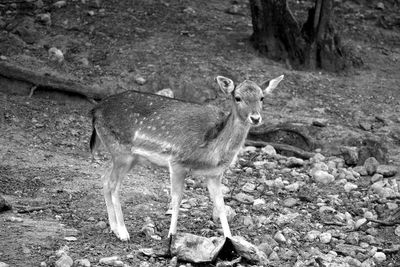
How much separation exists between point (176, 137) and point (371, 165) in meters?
3.75

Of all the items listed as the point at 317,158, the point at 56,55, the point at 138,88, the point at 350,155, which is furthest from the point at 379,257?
the point at 56,55

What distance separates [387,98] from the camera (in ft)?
46.0

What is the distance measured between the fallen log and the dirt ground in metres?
0.14

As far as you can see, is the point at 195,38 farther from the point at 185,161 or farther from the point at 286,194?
the point at 185,161

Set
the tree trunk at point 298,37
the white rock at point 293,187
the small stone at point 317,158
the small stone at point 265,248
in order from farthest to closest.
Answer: the tree trunk at point 298,37 < the small stone at point 317,158 < the white rock at point 293,187 < the small stone at point 265,248

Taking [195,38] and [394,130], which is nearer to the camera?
[394,130]

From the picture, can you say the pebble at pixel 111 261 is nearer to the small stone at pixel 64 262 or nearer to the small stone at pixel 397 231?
the small stone at pixel 64 262

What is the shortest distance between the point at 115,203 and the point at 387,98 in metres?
6.97

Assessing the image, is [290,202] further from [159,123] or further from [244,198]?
[159,123]

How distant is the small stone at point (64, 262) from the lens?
24.0 ft

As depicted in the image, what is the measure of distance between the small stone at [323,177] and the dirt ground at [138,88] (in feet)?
0.73

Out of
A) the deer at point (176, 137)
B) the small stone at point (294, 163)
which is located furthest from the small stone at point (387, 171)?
the deer at point (176, 137)

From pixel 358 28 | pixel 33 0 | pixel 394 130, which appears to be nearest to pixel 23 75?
pixel 33 0

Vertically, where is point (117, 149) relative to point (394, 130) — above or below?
above
